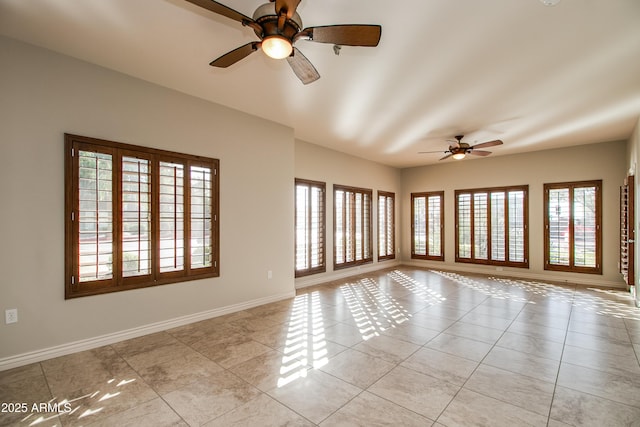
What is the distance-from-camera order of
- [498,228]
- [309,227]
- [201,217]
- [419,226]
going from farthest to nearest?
[419,226] → [498,228] → [309,227] → [201,217]

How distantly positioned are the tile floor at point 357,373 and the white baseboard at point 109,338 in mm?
91

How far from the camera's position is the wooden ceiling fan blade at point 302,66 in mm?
2331

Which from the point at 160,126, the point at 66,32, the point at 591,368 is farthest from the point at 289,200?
the point at 591,368

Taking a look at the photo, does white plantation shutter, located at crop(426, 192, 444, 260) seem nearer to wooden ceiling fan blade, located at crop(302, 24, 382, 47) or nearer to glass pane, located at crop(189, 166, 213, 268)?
glass pane, located at crop(189, 166, 213, 268)

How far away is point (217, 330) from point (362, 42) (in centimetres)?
344

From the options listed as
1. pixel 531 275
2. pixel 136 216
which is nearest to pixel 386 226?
pixel 531 275

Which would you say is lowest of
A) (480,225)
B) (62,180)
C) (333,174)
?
(480,225)

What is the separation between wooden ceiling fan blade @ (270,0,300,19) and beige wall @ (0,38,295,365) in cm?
253

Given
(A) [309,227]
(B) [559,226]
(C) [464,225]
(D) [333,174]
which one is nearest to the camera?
(A) [309,227]

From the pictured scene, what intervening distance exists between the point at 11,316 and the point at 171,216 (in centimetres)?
167

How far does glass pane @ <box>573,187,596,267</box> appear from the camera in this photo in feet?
20.4

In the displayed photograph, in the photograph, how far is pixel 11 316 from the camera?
2.76 meters

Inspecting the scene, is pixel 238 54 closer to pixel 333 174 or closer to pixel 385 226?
pixel 333 174

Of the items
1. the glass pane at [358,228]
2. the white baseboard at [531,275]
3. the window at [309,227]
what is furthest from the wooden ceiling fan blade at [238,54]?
the white baseboard at [531,275]
